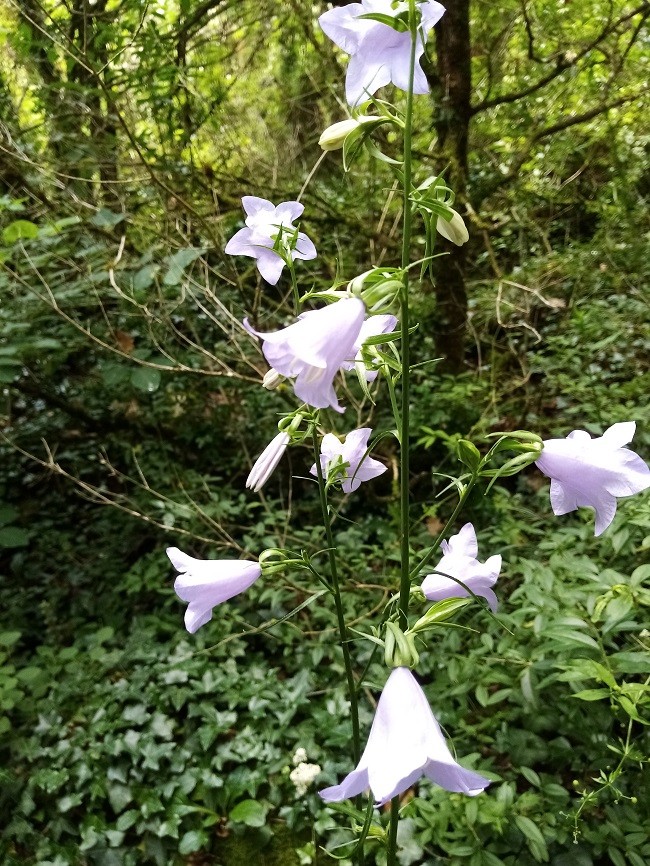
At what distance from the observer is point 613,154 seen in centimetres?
403

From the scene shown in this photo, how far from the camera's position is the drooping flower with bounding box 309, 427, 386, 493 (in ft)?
3.62

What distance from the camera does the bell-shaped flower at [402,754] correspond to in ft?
2.36

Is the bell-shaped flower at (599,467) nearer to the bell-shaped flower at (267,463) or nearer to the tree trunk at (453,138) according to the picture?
the bell-shaped flower at (267,463)

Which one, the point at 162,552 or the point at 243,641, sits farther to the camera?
the point at 162,552

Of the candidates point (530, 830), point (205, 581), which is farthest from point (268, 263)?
point (530, 830)

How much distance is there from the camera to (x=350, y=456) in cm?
112

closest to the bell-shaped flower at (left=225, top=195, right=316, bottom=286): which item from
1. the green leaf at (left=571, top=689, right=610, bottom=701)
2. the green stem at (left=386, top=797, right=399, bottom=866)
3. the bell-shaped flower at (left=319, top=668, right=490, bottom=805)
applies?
the bell-shaped flower at (left=319, top=668, right=490, bottom=805)

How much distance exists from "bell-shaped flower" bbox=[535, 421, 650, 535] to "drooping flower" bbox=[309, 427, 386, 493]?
0.33 meters

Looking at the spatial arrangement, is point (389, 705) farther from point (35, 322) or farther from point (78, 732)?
point (35, 322)

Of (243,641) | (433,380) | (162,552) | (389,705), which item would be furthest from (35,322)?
(389,705)

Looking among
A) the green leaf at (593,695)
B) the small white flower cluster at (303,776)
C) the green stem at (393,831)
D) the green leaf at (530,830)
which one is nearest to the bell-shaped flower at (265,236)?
the green stem at (393,831)

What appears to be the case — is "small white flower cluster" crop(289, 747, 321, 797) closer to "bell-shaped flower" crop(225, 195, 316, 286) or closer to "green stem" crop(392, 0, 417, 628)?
"green stem" crop(392, 0, 417, 628)

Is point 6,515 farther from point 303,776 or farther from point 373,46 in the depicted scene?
point 373,46

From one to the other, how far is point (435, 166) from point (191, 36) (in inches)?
58.9
